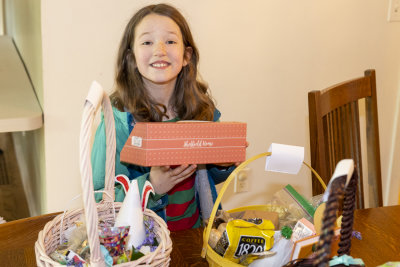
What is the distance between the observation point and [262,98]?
84.1 inches

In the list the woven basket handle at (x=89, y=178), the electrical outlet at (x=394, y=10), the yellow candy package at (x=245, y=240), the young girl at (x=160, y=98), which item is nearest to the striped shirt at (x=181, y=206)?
the young girl at (x=160, y=98)

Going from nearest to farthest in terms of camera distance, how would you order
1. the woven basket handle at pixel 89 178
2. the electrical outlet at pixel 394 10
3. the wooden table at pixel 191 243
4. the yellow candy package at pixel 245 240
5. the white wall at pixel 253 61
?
the woven basket handle at pixel 89 178 < the yellow candy package at pixel 245 240 < the wooden table at pixel 191 243 < the white wall at pixel 253 61 < the electrical outlet at pixel 394 10

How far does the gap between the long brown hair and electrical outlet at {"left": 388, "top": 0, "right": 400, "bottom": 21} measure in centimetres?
140

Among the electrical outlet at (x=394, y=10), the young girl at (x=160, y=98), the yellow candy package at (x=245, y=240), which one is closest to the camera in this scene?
the yellow candy package at (x=245, y=240)

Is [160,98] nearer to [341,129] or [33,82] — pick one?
[341,129]

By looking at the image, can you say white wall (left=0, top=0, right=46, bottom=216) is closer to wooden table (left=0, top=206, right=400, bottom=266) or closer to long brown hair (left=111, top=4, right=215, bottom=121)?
long brown hair (left=111, top=4, right=215, bottom=121)

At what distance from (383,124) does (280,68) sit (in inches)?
32.2

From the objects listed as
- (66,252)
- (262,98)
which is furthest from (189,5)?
(66,252)

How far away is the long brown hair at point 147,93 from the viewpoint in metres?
1.37

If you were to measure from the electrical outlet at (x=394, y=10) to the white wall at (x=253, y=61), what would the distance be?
4 cm

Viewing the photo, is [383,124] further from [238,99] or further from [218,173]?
[218,173]

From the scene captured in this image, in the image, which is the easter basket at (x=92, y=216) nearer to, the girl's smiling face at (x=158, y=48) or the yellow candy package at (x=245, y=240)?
the yellow candy package at (x=245, y=240)

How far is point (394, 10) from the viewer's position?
2.36 m

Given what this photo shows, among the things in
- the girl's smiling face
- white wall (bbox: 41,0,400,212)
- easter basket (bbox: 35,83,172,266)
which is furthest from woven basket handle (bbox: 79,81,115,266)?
white wall (bbox: 41,0,400,212)
